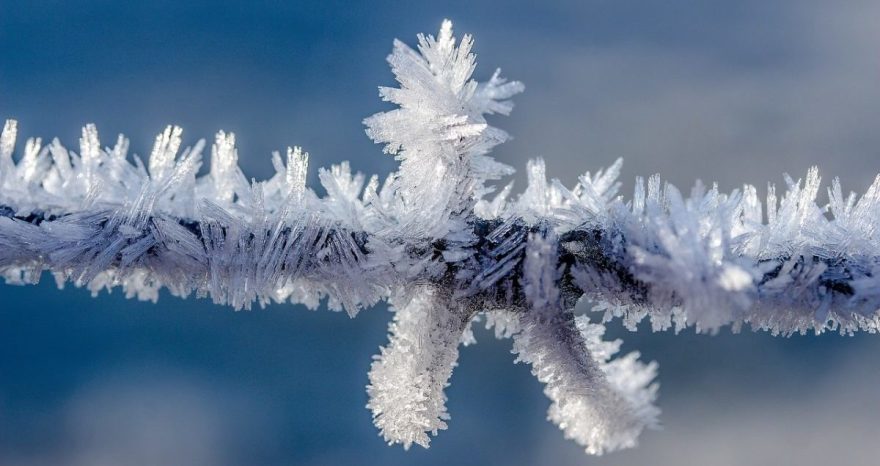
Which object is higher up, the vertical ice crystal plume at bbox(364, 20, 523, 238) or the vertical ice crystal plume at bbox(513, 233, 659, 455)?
the vertical ice crystal plume at bbox(364, 20, 523, 238)

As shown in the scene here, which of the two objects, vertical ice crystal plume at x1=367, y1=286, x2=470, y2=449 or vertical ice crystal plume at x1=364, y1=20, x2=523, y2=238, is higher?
vertical ice crystal plume at x1=364, y1=20, x2=523, y2=238

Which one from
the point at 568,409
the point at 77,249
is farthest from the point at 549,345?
the point at 77,249

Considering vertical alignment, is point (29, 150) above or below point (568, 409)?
above

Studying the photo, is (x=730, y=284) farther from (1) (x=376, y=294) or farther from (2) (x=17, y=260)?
(2) (x=17, y=260)
